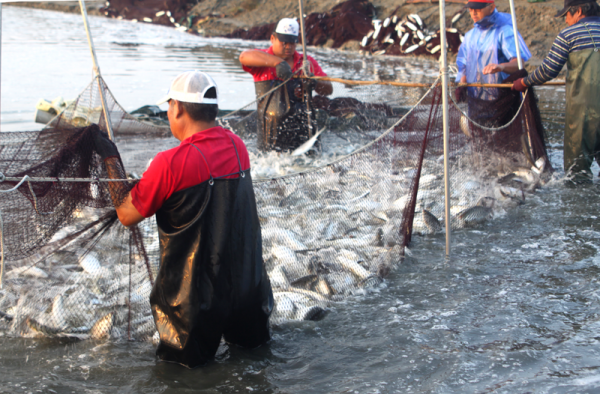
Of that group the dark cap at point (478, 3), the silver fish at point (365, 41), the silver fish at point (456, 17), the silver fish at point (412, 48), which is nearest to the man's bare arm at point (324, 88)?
the dark cap at point (478, 3)

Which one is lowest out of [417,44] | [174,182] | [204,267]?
[204,267]

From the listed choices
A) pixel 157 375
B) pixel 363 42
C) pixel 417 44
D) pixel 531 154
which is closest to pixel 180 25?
pixel 363 42

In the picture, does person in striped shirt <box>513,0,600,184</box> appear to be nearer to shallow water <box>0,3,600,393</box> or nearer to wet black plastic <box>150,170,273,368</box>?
shallow water <box>0,3,600,393</box>

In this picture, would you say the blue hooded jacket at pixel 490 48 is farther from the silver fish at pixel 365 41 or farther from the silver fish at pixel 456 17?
the silver fish at pixel 365 41

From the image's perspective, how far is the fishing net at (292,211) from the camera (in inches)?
125

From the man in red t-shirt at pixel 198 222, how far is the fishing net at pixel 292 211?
385 millimetres

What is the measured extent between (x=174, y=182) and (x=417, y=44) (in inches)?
786

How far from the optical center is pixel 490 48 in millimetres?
6996

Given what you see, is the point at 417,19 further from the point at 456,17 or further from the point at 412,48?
the point at 456,17

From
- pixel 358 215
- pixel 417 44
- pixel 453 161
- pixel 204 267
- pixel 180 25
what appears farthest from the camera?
pixel 180 25

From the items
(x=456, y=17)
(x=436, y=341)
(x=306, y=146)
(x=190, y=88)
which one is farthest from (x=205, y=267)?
(x=456, y=17)

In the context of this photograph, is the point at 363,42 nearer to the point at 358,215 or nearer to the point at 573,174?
the point at 573,174

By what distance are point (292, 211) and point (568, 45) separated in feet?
12.6

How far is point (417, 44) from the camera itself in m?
20.9
